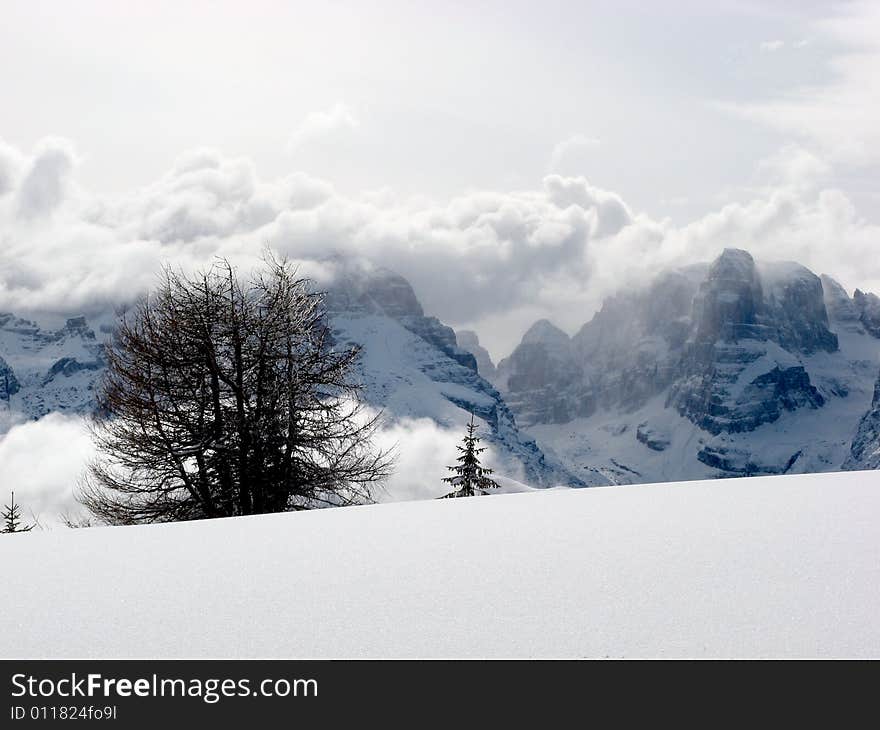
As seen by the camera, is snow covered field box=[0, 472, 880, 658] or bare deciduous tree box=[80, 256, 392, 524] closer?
snow covered field box=[0, 472, 880, 658]

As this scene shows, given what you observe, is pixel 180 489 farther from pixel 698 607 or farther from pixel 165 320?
pixel 698 607

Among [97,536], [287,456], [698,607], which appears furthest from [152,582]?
[287,456]

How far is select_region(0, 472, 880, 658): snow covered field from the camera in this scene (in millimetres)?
4855

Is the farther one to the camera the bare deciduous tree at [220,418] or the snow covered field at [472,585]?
the bare deciduous tree at [220,418]

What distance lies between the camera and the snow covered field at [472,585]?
486cm

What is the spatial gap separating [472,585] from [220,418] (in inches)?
518

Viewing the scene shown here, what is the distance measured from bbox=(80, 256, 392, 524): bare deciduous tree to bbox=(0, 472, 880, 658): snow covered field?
9.06m

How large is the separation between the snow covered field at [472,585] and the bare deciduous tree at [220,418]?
29.7 ft

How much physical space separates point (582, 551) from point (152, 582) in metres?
3.01

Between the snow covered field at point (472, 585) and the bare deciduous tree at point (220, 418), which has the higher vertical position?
the bare deciduous tree at point (220, 418)

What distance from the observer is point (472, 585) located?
593cm

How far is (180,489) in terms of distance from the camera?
1841cm

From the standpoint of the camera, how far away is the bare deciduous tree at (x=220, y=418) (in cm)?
1812
